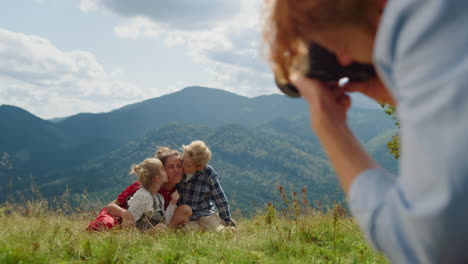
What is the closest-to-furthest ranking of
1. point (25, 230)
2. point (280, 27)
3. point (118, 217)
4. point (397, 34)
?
point (397, 34) < point (280, 27) < point (25, 230) < point (118, 217)

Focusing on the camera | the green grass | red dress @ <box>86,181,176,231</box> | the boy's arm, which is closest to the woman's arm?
red dress @ <box>86,181,176,231</box>

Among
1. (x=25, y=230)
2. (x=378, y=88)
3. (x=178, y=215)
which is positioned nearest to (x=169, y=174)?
(x=178, y=215)

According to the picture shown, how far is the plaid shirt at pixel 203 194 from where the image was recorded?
6.96 m

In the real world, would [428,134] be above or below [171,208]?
above

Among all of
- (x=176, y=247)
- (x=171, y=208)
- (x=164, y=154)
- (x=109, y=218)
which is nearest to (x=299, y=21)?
(x=176, y=247)

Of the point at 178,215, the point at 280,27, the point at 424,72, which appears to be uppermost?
the point at 280,27

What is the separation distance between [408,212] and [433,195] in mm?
53

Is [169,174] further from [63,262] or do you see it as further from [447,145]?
[447,145]

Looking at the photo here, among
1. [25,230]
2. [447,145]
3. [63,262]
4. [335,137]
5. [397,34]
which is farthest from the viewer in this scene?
[25,230]

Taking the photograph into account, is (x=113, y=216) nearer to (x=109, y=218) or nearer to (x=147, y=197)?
(x=109, y=218)

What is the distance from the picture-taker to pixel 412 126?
A: 0.60 m

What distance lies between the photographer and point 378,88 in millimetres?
993

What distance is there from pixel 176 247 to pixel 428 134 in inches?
177

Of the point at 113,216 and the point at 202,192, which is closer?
the point at 113,216
